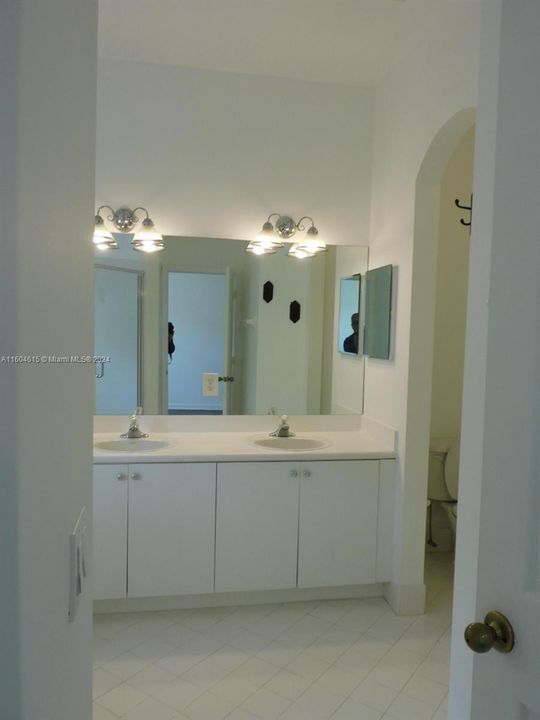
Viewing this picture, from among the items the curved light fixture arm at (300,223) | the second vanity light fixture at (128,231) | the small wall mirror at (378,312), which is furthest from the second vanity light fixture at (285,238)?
the second vanity light fixture at (128,231)

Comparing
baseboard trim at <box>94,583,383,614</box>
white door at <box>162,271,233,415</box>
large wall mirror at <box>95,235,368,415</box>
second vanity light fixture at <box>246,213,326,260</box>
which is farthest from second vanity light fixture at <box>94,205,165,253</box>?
baseboard trim at <box>94,583,383,614</box>

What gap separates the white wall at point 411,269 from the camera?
95.2 inches

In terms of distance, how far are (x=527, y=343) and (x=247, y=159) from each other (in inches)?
101

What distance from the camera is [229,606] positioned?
2701 mm

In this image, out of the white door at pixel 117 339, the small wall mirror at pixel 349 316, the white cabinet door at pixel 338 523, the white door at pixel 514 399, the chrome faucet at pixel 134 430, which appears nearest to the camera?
the white door at pixel 514 399

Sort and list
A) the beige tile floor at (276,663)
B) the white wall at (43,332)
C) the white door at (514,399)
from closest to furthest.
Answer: the white wall at (43,332) → the white door at (514,399) → the beige tile floor at (276,663)

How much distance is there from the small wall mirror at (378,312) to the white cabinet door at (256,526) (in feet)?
2.78

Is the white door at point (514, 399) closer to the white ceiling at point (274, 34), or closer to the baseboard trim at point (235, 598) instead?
the white ceiling at point (274, 34)

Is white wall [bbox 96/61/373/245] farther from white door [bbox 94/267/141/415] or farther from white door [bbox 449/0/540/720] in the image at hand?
white door [bbox 449/0/540/720]

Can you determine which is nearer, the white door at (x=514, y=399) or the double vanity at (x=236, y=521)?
the white door at (x=514, y=399)

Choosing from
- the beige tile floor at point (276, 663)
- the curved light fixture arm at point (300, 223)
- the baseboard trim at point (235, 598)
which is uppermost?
the curved light fixture arm at point (300, 223)

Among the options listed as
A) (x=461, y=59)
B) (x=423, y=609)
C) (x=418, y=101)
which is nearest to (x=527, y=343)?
(x=461, y=59)

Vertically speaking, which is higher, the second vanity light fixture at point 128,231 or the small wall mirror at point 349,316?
the second vanity light fixture at point 128,231

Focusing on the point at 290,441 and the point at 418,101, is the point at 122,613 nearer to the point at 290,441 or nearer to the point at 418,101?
the point at 290,441
